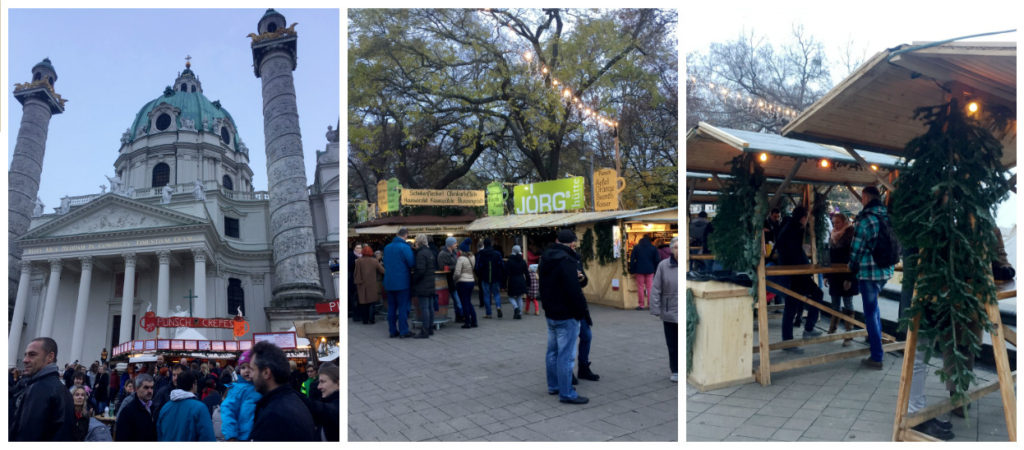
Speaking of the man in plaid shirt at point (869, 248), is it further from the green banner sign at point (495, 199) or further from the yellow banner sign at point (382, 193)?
the yellow banner sign at point (382, 193)

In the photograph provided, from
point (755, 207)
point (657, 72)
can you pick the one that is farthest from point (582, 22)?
point (755, 207)

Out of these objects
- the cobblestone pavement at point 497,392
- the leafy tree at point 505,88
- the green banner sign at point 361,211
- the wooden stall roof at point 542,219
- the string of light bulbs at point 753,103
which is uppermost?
the string of light bulbs at point 753,103

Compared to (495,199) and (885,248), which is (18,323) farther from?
(495,199)

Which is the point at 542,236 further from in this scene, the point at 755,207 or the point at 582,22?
the point at 755,207

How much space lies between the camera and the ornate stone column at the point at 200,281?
13.0 ft

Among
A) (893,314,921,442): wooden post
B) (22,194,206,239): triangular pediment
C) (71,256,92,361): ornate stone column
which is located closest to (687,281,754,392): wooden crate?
(893,314,921,442): wooden post

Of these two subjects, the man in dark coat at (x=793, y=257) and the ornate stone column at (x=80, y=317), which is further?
the man in dark coat at (x=793, y=257)

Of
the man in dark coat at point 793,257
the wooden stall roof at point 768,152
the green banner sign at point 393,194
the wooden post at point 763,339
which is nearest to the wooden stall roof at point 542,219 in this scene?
the green banner sign at point 393,194

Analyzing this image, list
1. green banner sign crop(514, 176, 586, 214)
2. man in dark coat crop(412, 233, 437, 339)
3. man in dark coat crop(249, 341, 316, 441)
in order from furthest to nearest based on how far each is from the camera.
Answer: green banner sign crop(514, 176, 586, 214) < man in dark coat crop(412, 233, 437, 339) < man in dark coat crop(249, 341, 316, 441)

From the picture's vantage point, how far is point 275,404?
83.7 inches

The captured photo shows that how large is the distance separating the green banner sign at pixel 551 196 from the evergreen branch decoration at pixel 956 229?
7.48 metres

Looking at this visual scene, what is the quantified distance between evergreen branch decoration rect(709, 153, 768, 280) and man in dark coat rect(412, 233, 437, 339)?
9.24 feet

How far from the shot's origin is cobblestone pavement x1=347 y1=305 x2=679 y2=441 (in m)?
2.96

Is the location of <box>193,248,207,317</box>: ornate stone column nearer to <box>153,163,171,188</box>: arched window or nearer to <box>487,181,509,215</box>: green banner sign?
<box>153,163,171,188</box>: arched window
